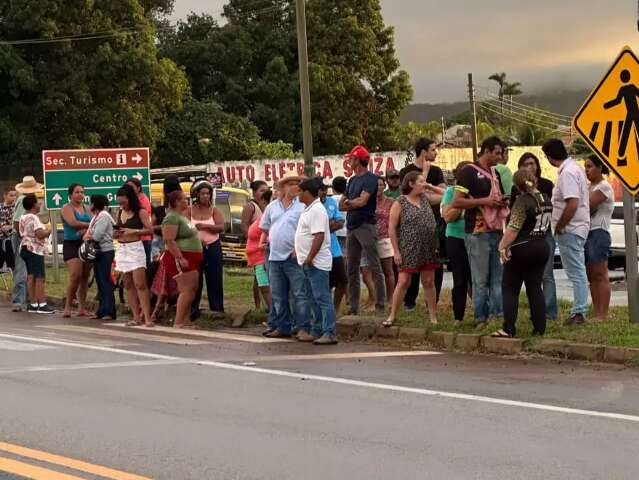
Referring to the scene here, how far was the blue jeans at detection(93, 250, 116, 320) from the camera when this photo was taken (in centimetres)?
1593

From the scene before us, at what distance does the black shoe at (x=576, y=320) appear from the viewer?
12.0 metres

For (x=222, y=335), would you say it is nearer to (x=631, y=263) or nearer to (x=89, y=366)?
(x=89, y=366)

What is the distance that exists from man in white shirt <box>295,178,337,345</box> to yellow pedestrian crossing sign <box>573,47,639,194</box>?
2.89m

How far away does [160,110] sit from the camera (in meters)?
51.5

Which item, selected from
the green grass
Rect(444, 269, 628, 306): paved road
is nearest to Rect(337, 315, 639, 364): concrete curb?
the green grass

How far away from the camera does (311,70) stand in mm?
58656

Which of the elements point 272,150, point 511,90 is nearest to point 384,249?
point 272,150

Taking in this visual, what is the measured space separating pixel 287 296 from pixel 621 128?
13.9ft

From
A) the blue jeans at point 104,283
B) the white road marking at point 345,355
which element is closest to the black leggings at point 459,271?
the white road marking at point 345,355

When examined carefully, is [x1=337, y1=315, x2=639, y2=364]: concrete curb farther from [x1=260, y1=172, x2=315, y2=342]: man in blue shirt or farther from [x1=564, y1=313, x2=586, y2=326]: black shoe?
[x1=564, y1=313, x2=586, y2=326]: black shoe

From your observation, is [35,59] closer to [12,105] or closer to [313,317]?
[12,105]

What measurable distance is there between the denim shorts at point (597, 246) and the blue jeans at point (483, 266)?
1.07 m

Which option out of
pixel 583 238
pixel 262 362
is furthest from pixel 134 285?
pixel 583 238

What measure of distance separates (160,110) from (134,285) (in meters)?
37.1
